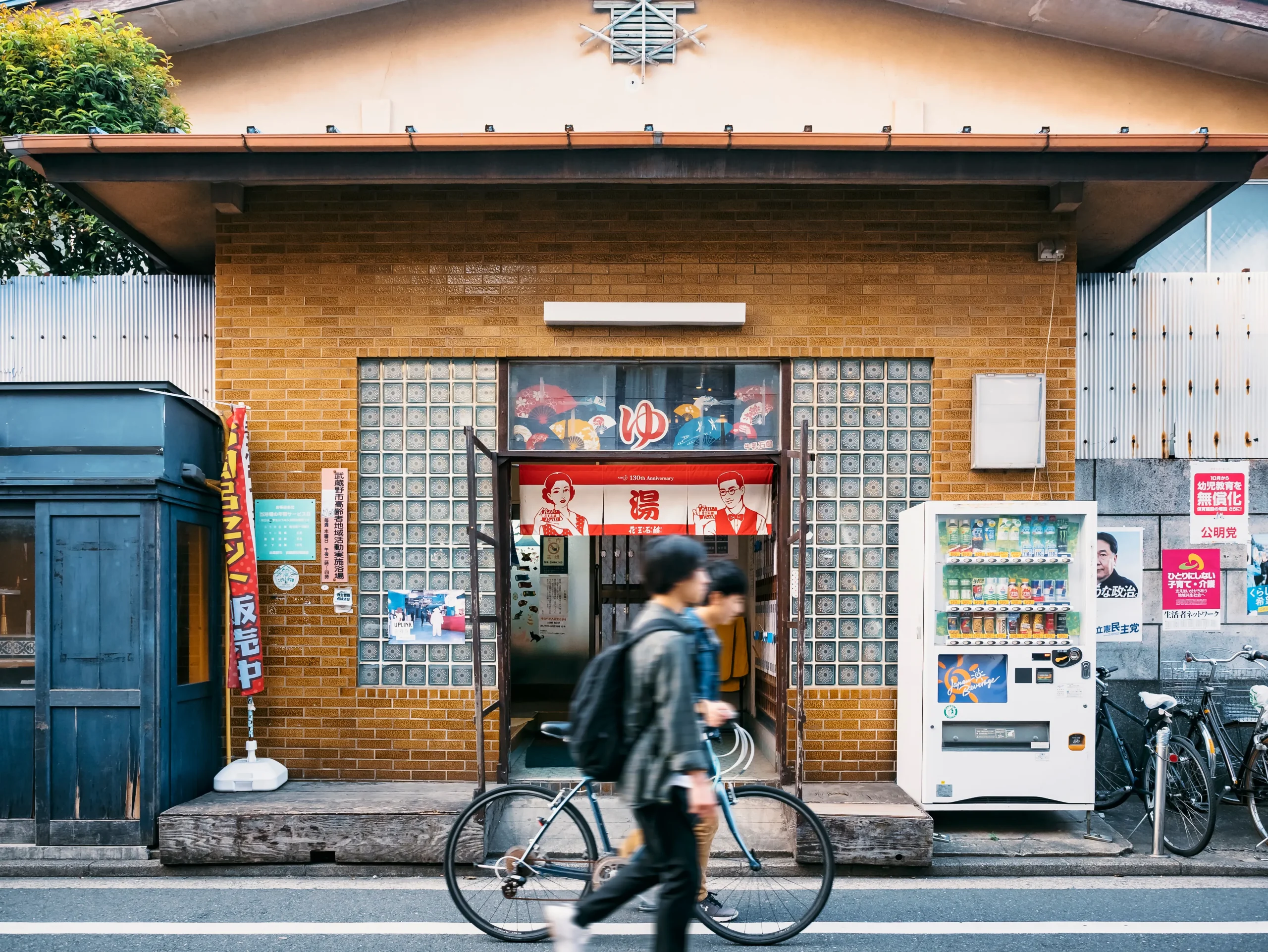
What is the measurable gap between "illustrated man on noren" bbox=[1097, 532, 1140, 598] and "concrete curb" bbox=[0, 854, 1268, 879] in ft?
8.23

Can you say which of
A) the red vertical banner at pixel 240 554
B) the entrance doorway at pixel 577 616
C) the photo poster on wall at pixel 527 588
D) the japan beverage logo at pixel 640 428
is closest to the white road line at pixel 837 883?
the red vertical banner at pixel 240 554

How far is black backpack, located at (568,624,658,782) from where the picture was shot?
13.3 feet

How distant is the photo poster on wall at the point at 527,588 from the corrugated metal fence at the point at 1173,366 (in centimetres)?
706

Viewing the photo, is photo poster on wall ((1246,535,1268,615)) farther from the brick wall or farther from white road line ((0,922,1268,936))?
white road line ((0,922,1268,936))

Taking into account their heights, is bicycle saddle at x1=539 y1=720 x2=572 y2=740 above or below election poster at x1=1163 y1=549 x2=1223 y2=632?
below

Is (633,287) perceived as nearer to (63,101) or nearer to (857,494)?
(857,494)

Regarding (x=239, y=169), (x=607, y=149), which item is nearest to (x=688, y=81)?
(x=607, y=149)

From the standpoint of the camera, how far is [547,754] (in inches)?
369

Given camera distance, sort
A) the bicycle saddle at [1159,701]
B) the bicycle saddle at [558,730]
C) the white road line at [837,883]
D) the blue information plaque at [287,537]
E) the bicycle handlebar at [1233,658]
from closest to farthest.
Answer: the bicycle saddle at [558,730] → the white road line at [837,883] → the bicycle saddle at [1159,701] → the bicycle handlebar at [1233,658] → the blue information plaque at [287,537]

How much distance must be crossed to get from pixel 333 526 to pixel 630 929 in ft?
13.7

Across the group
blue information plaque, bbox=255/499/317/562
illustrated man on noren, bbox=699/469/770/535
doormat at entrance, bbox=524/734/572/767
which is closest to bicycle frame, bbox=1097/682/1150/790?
illustrated man on noren, bbox=699/469/770/535

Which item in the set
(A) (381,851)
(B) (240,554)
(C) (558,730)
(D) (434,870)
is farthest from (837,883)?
(B) (240,554)

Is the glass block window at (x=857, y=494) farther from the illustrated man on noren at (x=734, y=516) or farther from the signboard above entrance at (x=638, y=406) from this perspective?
the illustrated man on noren at (x=734, y=516)

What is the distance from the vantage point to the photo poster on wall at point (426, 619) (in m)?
7.98
